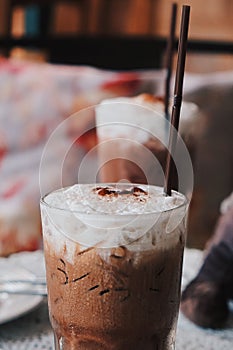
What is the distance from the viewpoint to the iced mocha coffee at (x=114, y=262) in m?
0.63

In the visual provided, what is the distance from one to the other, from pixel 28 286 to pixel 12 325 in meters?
0.10

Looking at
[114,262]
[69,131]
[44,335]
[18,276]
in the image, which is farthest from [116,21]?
[114,262]

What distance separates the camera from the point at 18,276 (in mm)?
1002

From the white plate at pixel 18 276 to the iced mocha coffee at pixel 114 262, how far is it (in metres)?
0.20

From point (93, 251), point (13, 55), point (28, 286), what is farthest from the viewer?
point (13, 55)

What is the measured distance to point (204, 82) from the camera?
5.69 ft

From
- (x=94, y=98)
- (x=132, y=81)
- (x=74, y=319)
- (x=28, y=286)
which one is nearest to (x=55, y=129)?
(x=94, y=98)

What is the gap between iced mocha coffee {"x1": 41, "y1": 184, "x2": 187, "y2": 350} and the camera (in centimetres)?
63

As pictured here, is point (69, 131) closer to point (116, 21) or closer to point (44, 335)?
point (44, 335)

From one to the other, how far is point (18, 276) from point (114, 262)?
401 mm

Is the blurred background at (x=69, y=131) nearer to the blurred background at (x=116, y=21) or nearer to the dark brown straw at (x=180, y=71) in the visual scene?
the blurred background at (x=116, y=21)

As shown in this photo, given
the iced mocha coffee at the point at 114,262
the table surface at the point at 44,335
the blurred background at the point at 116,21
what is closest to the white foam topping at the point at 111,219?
the iced mocha coffee at the point at 114,262

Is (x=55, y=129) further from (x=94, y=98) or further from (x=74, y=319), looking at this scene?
(x=74, y=319)

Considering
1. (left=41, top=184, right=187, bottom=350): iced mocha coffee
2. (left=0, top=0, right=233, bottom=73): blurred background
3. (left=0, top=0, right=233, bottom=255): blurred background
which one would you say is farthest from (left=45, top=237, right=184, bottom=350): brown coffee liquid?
(left=0, top=0, right=233, bottom=73): blurred background
